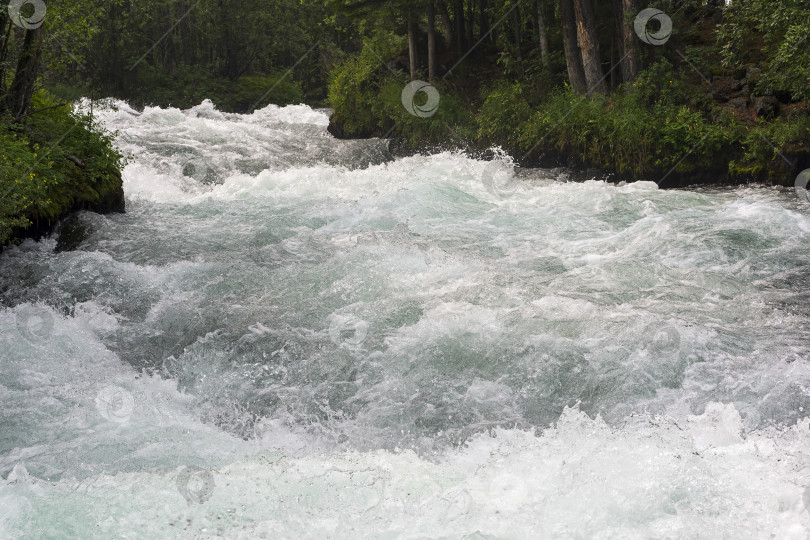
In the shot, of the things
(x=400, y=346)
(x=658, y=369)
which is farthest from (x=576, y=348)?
(x=400, y=346)

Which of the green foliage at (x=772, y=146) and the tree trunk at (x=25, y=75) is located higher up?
the tree trunk at (x=25, y=75)

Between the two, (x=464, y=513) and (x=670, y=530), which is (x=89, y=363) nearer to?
(x=464, y=513)

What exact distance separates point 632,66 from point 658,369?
1162cm
